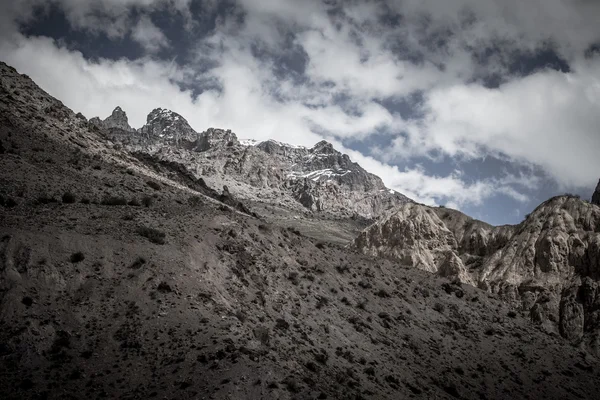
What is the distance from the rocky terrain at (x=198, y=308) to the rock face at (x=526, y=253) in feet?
29.6

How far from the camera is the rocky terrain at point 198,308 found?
15.9 meters

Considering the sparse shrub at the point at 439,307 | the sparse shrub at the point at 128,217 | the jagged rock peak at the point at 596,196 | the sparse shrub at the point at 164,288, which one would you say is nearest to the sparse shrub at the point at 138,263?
the sparse shrub at the point at 164,288

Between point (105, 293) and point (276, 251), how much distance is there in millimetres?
15711

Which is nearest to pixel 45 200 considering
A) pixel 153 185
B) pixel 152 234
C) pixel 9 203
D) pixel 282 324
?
pixel 9 203

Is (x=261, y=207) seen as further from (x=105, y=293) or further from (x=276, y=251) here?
(x=105, y=293)

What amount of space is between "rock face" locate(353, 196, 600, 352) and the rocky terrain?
9.03 meters

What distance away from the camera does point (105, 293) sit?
19156 millimetres

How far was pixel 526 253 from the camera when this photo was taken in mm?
53906

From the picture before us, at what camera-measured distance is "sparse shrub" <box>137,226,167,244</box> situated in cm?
2422

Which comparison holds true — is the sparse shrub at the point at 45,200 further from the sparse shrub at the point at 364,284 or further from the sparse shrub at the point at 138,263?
the sparse shrub at the point at 364,284

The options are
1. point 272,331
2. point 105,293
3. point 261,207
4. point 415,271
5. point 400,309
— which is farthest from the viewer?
point 261,207

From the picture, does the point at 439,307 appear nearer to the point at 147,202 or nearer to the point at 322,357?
the point at 322,357

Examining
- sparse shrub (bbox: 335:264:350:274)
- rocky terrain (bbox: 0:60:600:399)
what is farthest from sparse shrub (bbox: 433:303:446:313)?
sparse shrub (bbox: 335:264:350:274)

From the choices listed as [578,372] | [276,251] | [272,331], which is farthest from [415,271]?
[272,331]
